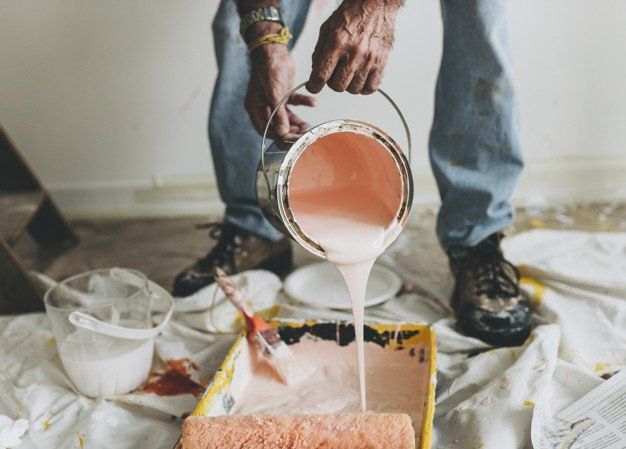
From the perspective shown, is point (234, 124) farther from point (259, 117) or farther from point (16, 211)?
point (16, 211)

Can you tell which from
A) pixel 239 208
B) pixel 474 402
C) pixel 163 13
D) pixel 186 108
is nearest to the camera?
pixel 474 402

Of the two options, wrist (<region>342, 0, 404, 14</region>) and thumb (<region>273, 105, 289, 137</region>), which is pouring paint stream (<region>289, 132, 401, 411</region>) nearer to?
thumb (<region>273, 105, 289, 137</region>)

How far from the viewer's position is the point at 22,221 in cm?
164

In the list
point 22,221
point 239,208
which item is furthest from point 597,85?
point 22,221

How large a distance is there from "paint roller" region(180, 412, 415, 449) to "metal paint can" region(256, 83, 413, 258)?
27cm

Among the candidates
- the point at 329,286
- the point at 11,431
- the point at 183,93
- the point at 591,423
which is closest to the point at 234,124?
the point at 329,286

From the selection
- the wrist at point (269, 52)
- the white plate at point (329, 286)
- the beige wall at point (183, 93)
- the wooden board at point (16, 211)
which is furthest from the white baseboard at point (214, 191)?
the wrist at point (269, 52)

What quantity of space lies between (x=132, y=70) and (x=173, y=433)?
1.24 m

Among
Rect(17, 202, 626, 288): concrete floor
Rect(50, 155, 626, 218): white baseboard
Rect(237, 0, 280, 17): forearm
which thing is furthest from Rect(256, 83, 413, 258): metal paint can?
Rect(50, 155, 626, 218): white baseboard

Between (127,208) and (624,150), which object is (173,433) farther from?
(624,150)

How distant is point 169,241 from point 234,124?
0.63m

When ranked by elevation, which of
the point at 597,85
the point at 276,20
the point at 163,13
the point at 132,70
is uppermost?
the point at 276,20

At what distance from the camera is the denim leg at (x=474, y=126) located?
1.21 m

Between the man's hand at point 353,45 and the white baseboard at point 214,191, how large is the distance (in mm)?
1050
